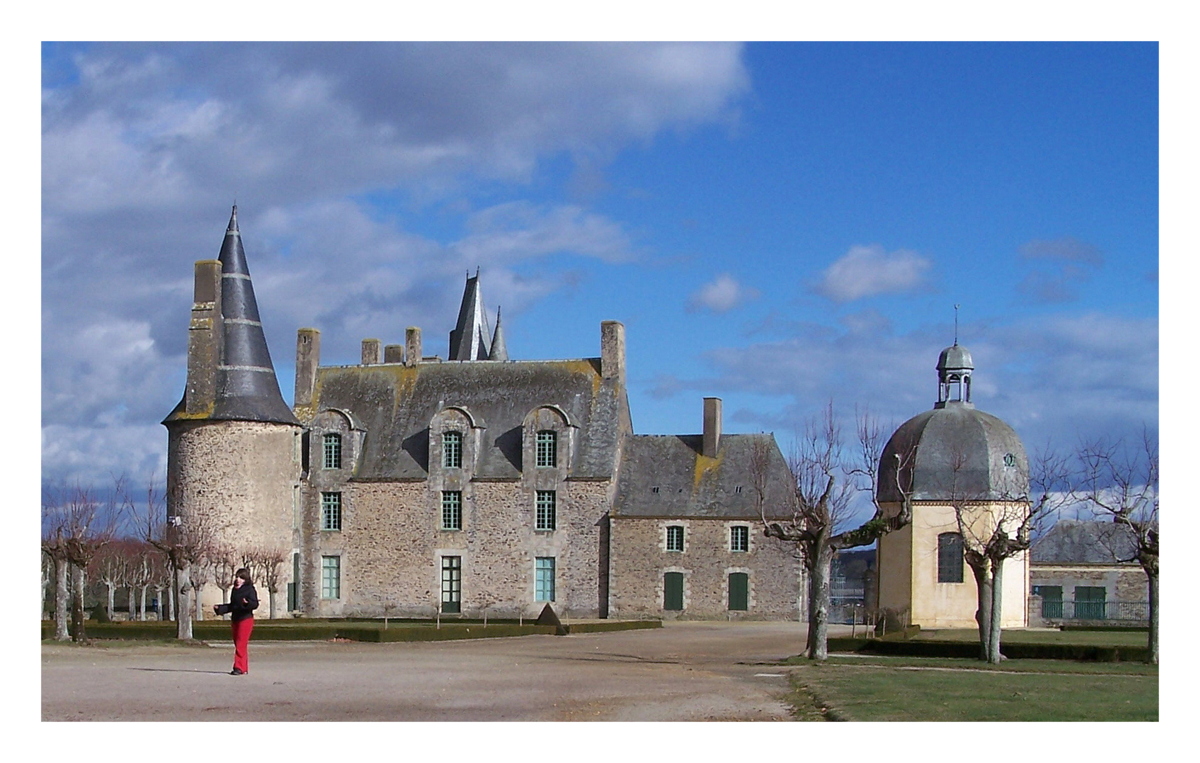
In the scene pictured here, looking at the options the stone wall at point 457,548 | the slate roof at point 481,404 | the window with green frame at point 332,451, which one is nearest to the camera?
the stone wall at point 457,548

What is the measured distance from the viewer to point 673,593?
1770 inches

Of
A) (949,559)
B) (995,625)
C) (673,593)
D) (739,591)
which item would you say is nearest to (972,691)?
(995,625)

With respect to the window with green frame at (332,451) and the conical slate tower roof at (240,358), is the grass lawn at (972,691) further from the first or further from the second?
the window with green frame at (332,451)

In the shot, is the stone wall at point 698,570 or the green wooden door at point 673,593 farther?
the green wooden door at point 673,593

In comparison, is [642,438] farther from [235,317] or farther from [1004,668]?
[1004,668]

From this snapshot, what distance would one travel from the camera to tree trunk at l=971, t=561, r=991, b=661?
2384cm

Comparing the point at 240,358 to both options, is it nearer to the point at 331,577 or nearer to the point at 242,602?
the point at 331,577

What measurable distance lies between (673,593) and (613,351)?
26.7ft

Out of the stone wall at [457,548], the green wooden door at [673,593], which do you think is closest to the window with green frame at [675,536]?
the green wooden door at [673,593]

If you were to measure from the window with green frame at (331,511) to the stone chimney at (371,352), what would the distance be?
570 cm

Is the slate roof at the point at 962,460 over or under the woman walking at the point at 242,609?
over

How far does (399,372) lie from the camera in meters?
49.8

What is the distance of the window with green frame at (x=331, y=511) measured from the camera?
4716 centimetres

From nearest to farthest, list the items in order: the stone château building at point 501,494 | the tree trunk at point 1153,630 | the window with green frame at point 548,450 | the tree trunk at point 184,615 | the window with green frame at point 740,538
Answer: the tree trunk at point 1153,630
the tree trunk at point 184,615
the stone château building at point 501,494
the window with green frame at point 740,538
the window with green frame at point 548,450
